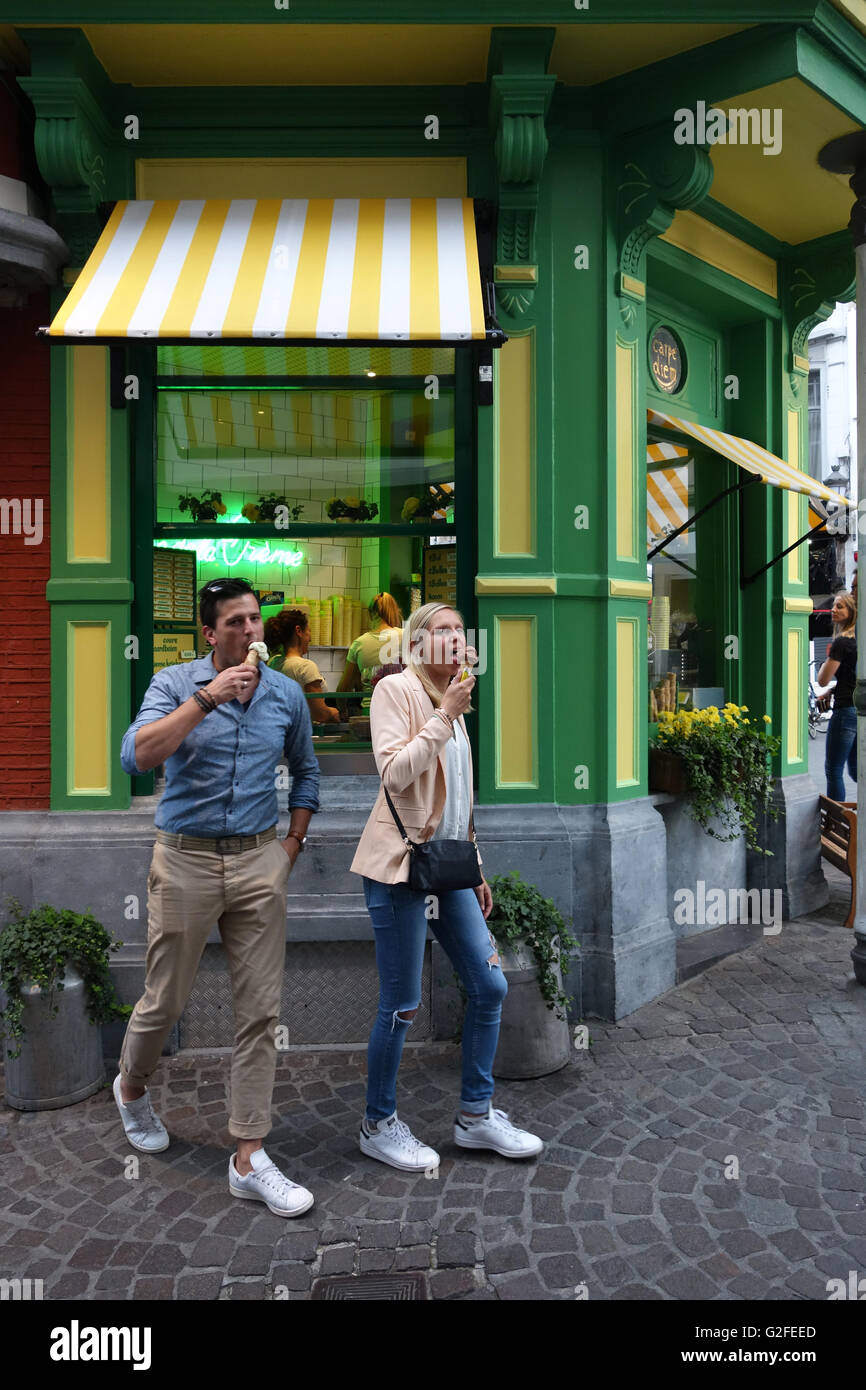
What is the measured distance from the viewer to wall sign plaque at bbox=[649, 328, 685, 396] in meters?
6.36

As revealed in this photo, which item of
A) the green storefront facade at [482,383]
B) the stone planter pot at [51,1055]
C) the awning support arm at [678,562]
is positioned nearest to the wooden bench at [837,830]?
the awning support arm at [678,562]

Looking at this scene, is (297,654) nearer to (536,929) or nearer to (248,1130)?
(536,929)

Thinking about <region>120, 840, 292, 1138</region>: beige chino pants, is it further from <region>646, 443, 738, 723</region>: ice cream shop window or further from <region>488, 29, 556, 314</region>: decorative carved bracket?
<region>646, 443, 738, 723</region>: ice cream shop window

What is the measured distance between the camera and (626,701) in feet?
17.0

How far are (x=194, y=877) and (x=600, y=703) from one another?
2.60 meters

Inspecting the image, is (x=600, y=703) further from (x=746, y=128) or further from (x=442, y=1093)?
(x=746, y=128)

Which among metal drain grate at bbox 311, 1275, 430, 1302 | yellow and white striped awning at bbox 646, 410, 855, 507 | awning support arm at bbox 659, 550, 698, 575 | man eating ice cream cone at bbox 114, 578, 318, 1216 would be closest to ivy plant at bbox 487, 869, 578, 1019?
man eating ice cream cone at bbox 114, 578, 318, 1216

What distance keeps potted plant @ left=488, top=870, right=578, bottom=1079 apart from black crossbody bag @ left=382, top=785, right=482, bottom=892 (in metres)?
0.95

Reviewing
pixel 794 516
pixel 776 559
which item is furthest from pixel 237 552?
pixel 794 516

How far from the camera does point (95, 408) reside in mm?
4766

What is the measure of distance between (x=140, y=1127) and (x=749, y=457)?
17.1 feet

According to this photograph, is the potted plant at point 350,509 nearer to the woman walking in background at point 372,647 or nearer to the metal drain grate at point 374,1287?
the woman walking in background at point 372,647

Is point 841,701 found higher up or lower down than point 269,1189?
higher up
